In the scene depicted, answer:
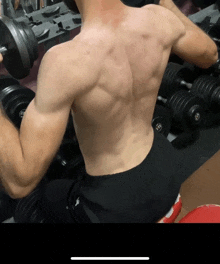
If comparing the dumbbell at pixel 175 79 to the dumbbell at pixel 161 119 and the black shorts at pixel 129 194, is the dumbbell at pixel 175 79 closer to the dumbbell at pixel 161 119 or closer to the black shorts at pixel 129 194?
the dumbbell at pixel 161 119

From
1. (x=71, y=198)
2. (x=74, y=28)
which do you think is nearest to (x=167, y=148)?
(x=71, y=198)

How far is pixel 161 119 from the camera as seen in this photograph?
54.1 inches

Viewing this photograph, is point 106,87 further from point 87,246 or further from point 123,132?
point 87,246

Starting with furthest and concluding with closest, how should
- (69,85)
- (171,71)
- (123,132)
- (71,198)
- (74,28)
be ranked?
1. (171,71)
2. (74,28)
3. (71,198)
4. (123,132)
5. (69,85)

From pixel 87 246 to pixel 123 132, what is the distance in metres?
0.29

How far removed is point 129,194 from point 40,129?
33 cm

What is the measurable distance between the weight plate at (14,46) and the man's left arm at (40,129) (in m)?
0.25

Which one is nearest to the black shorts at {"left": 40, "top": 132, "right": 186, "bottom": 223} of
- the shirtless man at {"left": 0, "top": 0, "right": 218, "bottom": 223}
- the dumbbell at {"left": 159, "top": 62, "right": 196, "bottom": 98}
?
the shirtless man at {"left": 0, "top": 0, "right": 218, "bottom": 223}

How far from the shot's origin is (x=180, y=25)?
0.78 m

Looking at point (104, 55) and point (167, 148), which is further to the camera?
point (167, 148)

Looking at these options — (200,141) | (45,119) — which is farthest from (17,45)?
(200,141)

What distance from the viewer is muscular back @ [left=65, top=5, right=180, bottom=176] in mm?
616

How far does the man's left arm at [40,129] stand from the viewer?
1.85 ft

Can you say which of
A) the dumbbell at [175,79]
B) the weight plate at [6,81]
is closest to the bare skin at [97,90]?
the weight plate at [6,81]
